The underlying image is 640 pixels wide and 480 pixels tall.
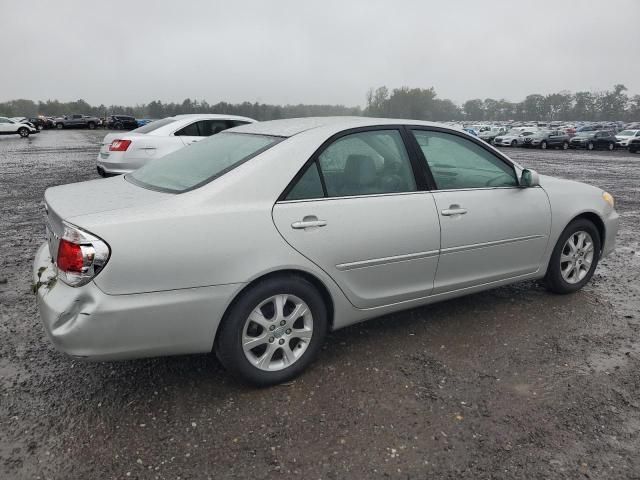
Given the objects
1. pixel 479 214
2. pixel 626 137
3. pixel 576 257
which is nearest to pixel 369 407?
pixel 479 214

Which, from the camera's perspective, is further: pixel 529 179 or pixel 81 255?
pixel 529 179

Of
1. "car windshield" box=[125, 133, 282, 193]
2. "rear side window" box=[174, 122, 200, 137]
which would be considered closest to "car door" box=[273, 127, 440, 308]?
"car windshield" box=[125, 133, 282, 193]

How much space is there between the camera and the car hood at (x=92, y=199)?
8.97 feet

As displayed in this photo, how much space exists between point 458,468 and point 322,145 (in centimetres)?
195

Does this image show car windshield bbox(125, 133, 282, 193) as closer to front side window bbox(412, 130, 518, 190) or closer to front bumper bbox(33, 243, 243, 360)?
front bumper bbox(33, 243, 243, 360)

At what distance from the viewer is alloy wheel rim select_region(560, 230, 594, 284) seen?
4.41 metres

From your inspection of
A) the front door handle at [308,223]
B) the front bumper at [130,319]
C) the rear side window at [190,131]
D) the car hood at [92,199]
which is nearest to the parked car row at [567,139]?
the rear side window at [190,131]

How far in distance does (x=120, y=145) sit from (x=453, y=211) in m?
7.24

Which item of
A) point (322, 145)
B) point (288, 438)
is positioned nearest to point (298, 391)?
point (288, 438)

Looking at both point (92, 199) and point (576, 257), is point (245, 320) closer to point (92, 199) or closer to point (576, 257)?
point (92, 199)

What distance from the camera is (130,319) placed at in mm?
2549

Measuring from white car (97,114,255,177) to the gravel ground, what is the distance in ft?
17.3

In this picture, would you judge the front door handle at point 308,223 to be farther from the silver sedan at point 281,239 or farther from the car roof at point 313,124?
the car roof at point 313,124

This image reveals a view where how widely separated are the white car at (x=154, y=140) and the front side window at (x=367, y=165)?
19.6ft
